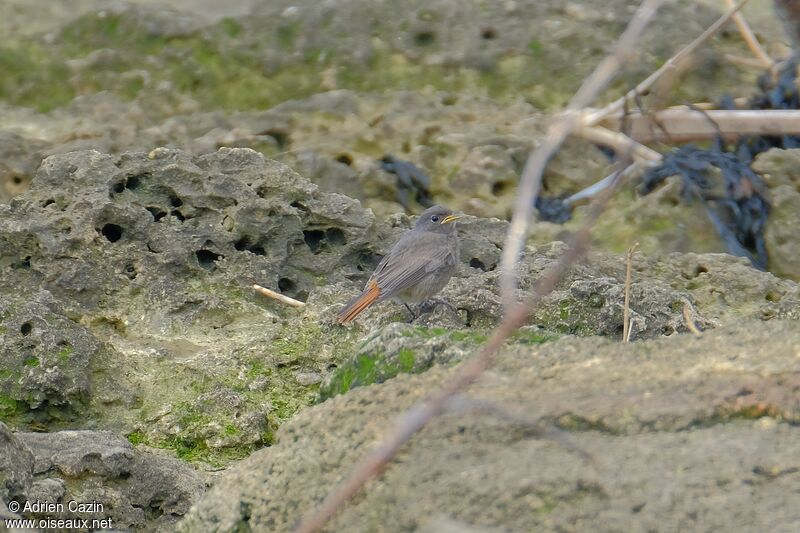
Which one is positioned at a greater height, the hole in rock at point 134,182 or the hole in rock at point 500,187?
the hole in rock at point 134,182

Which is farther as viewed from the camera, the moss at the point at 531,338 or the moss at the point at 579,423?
the moss at the point at 531,338

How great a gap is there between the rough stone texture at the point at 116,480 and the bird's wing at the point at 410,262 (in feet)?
6.10

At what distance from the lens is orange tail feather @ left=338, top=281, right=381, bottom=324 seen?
559 centimetres

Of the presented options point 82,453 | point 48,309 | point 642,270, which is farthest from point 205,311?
point 642,270

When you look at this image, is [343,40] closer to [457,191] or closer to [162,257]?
[457,191]

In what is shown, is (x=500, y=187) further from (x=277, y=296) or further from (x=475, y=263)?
(x=277, y=296)

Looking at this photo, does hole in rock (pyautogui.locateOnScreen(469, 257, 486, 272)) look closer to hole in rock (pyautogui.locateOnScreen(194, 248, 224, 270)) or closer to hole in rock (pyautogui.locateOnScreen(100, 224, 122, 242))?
hole in rock (pyautogui.locateOnScreen(194, 248, 224, 270))

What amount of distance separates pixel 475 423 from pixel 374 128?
516 centimetres

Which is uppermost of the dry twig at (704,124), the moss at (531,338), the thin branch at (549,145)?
the thin branch at (549,145)

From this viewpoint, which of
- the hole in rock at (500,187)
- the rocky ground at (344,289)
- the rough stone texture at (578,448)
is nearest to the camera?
the rough stone texture at (578,448)

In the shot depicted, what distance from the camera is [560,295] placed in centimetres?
532

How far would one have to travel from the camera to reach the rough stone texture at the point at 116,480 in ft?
13.9

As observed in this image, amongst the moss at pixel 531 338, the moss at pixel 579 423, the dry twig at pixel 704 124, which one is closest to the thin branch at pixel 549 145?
the dry twig at pixel 704 124

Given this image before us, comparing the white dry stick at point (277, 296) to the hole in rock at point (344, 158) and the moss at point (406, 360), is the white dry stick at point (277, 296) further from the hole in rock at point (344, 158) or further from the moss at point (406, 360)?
the hole in rock at point (344, 158)
